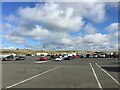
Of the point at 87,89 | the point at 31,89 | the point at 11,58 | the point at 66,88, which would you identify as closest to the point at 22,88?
the point at 31,89

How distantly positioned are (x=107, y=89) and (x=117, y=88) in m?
0.79

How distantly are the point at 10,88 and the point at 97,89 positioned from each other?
502cm

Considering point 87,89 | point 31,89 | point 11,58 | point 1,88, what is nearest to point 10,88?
point 1,88

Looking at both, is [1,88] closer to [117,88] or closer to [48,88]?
[48,88]

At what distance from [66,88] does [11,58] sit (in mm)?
62091

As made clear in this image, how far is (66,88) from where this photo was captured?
45.1 feet

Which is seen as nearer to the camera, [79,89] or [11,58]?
[79,89]

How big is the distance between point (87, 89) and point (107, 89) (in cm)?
117

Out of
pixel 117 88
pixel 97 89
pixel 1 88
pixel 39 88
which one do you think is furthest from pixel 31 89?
pixel 117 88

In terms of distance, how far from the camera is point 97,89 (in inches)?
531

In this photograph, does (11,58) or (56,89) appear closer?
(56,89)

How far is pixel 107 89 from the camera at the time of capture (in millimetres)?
13547

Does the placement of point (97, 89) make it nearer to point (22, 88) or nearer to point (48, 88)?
point (48, 88)

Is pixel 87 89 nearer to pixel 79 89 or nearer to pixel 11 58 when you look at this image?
pixel 79 89
